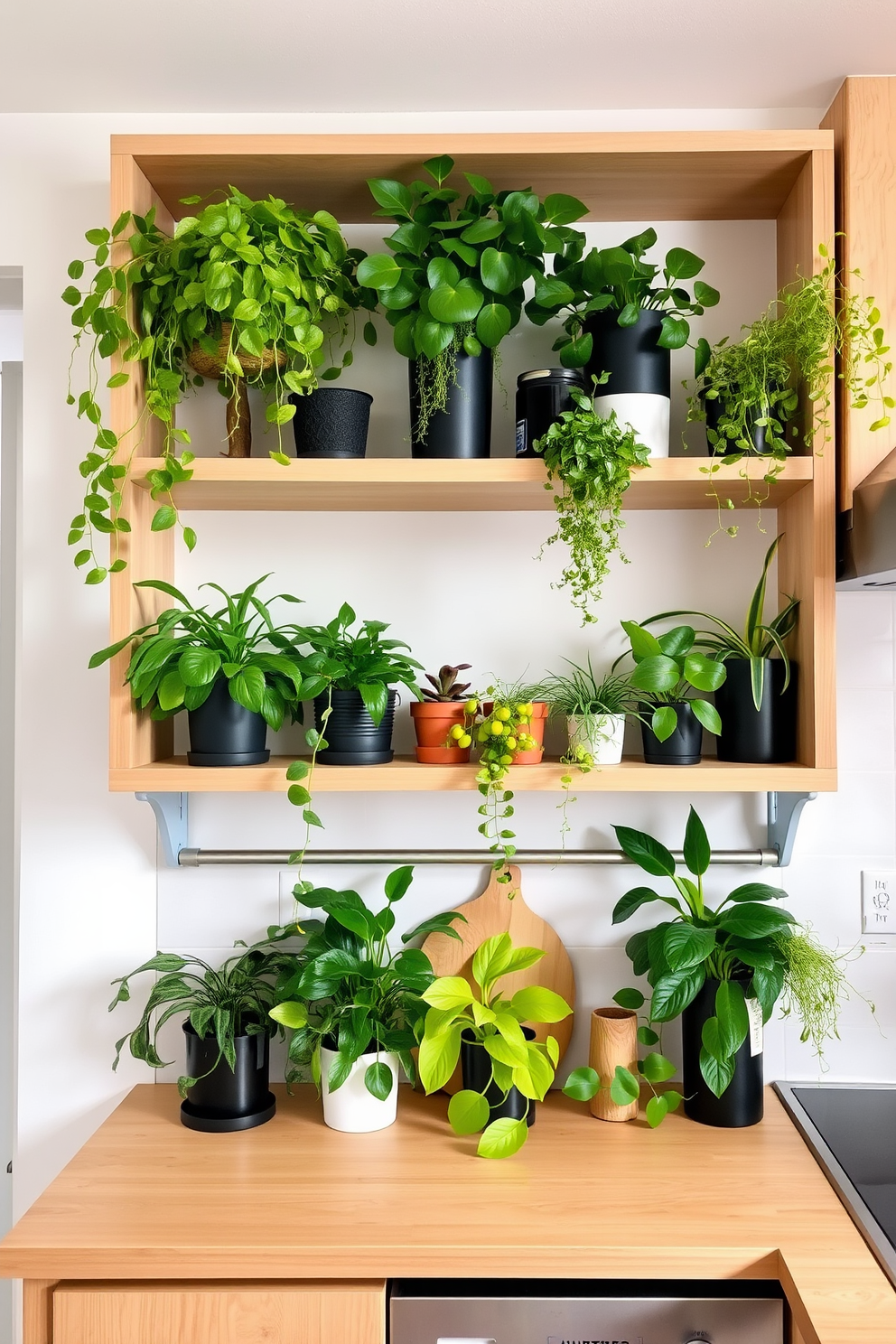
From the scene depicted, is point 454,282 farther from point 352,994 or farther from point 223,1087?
point 223,1087

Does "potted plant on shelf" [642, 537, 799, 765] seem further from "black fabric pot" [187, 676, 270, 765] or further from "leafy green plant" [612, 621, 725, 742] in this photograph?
"black fabric pot" [187, 676, 270, 765]

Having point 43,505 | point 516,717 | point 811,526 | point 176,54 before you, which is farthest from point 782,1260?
point 176,54

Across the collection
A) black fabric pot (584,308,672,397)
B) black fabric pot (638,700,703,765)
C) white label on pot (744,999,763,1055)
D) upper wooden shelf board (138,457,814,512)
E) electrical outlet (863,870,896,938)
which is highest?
black fabric pot (584,308,672,397)

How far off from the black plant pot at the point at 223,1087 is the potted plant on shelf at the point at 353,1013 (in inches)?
2.6

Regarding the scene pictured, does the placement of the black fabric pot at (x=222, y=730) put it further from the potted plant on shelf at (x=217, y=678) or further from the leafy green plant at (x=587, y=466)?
the leafy green plant at (x=587, y=466)

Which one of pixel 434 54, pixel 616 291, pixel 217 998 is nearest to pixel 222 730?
pixel 217 998

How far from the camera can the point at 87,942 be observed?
5.46 ft

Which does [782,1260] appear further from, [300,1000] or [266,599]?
[266,599]

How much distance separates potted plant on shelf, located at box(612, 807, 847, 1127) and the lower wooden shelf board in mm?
140

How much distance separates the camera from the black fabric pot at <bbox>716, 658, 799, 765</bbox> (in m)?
1.47

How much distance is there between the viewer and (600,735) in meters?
1.46

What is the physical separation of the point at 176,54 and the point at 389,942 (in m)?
1.46

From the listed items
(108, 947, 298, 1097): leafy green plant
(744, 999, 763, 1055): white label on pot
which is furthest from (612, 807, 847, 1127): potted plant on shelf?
(108, 947, 298, 1097): leafy green plant

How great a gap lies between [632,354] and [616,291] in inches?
4.2
